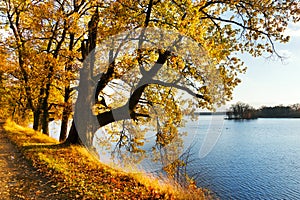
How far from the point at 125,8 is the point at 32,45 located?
29.7ft

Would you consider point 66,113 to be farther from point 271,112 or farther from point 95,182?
point 271,112

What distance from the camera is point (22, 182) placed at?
22.0 ft

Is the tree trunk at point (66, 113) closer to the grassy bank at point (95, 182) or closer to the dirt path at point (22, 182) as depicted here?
the grassy bank at point (95, 182)

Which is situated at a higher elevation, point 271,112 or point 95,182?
point 271,112

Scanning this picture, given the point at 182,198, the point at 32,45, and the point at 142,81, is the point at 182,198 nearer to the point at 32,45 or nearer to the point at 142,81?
the point at 142,81

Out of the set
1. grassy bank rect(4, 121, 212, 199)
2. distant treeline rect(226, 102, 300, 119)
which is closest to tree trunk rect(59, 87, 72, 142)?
grassy bank rect(4, 121, 212, 199)

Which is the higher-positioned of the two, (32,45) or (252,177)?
(32,45)

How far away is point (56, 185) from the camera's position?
21.5 ft

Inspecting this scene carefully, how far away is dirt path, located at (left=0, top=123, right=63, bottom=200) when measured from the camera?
5.82m

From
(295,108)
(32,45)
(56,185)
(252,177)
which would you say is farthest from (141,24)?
(295,108)

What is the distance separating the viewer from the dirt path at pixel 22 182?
229 inches

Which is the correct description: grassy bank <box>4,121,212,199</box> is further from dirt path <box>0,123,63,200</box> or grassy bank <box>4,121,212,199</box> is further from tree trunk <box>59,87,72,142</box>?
tree trunk <box>59,87,72,142</box>

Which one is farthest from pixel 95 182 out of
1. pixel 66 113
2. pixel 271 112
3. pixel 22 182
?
pixel 271 112

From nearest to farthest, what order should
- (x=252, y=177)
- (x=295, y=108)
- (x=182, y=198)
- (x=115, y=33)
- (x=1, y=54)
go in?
(x=182, y=198), (x=115, y=33), (x=1, y=54), (x=252, y=177), (x=295, y=108)
